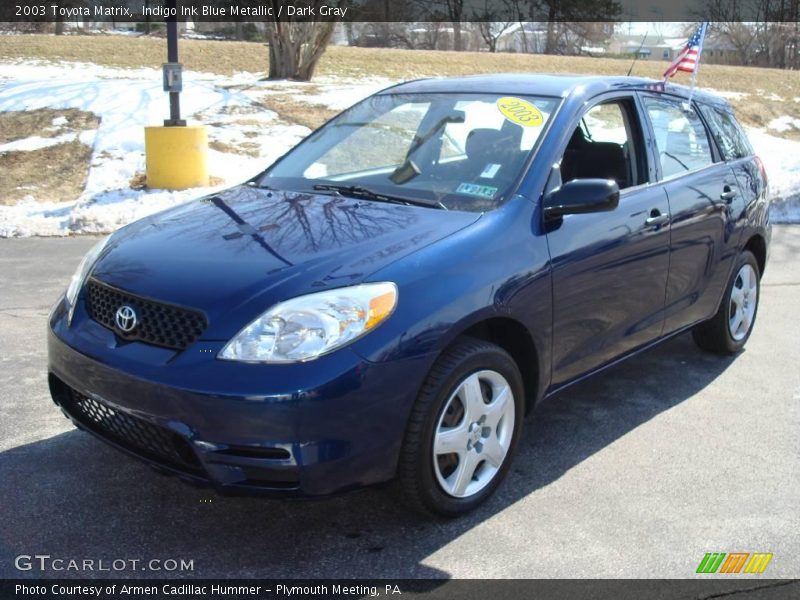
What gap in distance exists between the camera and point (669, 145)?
471 centimetres

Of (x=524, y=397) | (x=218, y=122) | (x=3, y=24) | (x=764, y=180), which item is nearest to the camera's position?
(x=524, y=397)

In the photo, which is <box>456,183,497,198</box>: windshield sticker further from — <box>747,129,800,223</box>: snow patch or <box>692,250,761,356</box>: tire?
<box>747,129,800,223</box>: snow patch

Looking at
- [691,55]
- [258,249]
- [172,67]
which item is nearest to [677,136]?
[691,55]

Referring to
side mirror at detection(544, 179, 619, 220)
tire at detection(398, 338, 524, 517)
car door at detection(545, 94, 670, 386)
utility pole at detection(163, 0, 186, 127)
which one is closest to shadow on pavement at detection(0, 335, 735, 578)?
tire at detection(398, 338, 524, 517)

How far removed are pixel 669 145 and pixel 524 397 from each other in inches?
73.5

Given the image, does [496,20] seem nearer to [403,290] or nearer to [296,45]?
[296,45]

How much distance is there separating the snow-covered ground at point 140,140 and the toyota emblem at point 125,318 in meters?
6.28

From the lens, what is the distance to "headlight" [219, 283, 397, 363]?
114 inches

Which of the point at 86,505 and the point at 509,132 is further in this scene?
the point at 509,132

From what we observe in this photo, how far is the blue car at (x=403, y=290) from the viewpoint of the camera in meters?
2.90

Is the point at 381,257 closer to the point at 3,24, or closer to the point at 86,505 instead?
the point at 86,505

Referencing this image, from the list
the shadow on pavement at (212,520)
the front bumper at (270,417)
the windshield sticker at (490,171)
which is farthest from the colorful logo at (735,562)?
the windshield sticker at (490,171)

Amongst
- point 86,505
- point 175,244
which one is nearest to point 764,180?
point 175,244

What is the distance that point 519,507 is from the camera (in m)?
3.57
